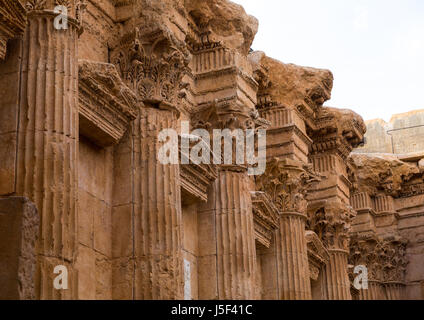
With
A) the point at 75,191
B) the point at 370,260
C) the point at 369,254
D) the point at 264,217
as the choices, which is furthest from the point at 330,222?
the point at 75,191

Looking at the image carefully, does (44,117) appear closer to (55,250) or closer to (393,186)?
(55,250)

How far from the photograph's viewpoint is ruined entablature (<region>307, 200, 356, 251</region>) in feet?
77.6

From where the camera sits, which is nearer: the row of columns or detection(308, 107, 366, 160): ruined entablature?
the row of columns

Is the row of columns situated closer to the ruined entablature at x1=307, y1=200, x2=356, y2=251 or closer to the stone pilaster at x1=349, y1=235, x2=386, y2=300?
the ruined entablature at x1=307, y1=200, x2=356, y2=251

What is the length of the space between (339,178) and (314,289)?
2.99 metres

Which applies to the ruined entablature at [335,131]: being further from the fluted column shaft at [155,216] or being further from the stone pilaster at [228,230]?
the fluted column shaft at [155,216]

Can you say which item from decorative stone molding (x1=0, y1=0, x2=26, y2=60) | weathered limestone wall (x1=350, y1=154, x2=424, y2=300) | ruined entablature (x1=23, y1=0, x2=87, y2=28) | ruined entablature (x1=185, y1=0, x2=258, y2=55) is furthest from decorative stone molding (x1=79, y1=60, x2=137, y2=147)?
weathered limestone wall (x1=350, y1=154, x2=424, y2=300)

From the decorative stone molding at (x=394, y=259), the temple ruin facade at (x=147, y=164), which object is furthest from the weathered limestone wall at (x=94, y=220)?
the decorative stone molding at (x=394, y=259)

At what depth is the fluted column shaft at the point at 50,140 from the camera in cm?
1076

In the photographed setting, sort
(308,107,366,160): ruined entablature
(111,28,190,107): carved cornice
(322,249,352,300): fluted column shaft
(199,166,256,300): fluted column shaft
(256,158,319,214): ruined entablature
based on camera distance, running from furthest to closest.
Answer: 1. (308,107,366,160): ruined entablature
2. (322,249,352,300): fluted column shaft
3. (256,158,319,214): ruined entablature
4. (199,166,256,300): fluted column shaft
5. (111,28,190,107): carved cornice

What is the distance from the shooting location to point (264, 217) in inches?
755

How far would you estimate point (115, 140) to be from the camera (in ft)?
45.2

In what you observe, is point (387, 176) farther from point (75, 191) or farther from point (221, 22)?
point (75, 191)
